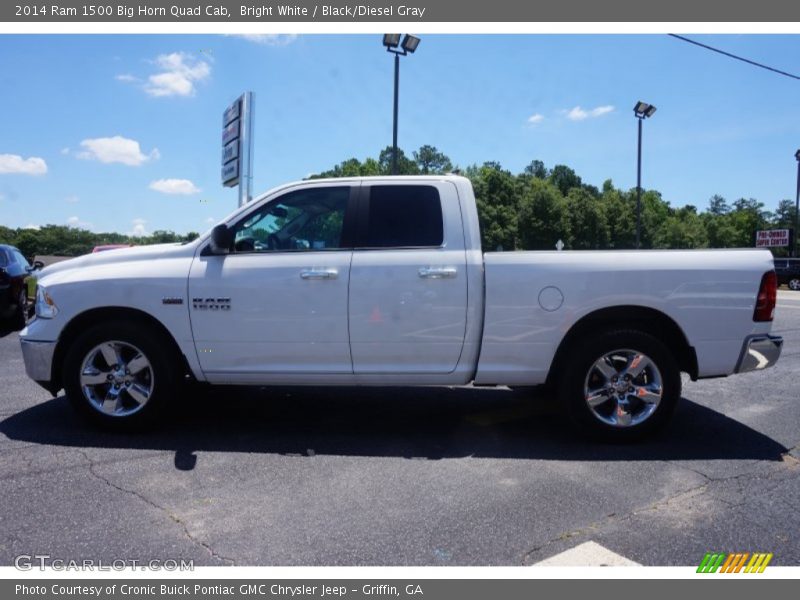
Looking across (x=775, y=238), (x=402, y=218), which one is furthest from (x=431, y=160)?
(x=402, y=218)

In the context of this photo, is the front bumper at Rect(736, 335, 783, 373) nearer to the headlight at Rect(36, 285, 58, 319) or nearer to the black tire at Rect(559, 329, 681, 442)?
the black tire at Rect(559, 329, 681, 442)

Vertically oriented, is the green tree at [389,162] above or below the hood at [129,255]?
above

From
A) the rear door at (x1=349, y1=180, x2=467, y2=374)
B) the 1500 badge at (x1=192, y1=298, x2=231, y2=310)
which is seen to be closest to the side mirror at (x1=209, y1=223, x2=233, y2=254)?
the 1500 badge at (x1=192, y1=298, x2=231, y2=310)

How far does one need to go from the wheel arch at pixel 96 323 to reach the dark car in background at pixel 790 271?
120 ft

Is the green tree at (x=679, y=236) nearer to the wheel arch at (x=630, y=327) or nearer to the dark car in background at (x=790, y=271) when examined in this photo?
the dark car in background at (x=790, y=271)

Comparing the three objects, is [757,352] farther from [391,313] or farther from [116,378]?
[116,378]

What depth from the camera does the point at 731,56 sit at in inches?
445

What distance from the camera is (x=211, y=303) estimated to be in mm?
4422

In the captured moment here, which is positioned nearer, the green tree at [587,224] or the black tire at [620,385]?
the black tire at [620,385]

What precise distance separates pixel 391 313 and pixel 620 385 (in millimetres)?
1814

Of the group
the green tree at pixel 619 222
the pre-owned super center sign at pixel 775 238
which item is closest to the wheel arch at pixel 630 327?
the pre-owned super center sign at pixel 775 238

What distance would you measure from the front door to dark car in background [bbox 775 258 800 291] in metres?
35.9

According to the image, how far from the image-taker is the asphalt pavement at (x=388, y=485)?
293 cm

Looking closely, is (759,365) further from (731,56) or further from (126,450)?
(731,56)
